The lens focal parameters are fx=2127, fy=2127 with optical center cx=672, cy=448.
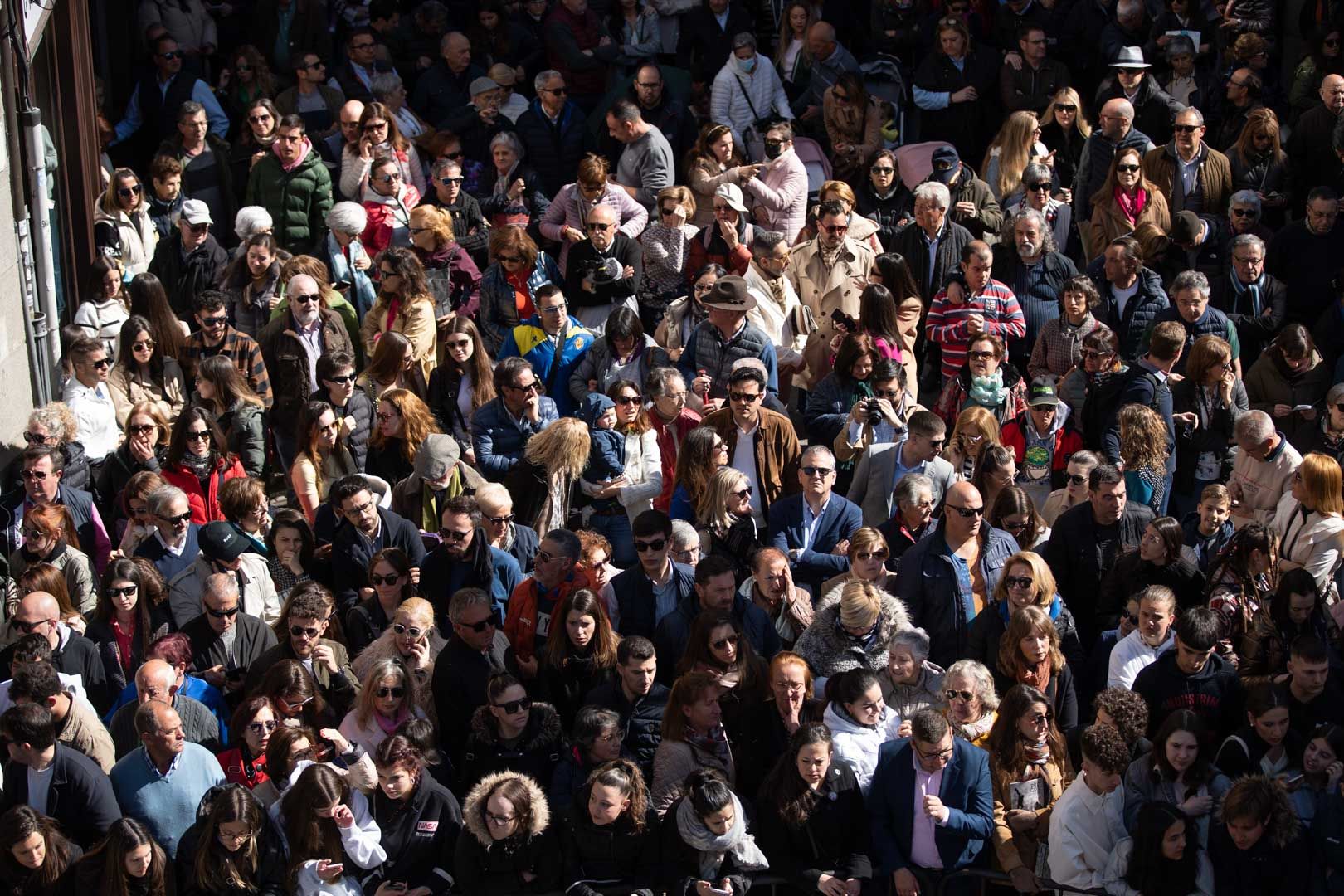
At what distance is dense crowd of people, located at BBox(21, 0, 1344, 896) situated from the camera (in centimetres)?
884

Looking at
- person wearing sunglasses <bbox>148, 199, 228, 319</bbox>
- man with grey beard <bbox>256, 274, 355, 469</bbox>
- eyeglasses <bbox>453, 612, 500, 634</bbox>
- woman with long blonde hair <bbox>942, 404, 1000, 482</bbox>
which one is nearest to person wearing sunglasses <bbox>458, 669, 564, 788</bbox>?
eyeglasses <bbox>453, 612, 500, 634</bbox>

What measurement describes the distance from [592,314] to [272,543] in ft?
10.1

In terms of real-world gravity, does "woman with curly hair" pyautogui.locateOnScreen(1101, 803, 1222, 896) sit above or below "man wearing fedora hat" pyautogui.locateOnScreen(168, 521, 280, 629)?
above

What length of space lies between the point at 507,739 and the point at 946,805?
191 centimetres

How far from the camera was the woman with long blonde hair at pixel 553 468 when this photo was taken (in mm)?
11125

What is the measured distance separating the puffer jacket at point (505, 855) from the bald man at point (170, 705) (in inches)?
54.1

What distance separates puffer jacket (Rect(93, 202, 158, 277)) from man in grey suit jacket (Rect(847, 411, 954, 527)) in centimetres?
516

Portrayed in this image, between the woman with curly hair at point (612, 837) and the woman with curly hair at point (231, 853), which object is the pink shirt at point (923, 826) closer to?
the woman with curly hair at point (612, 837)

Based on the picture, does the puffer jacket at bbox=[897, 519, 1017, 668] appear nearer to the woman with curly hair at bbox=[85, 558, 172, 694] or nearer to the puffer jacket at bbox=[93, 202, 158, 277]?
the woman with curly hair at bbox=[85, 558, 172, 694]

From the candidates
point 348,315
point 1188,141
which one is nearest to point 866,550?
point 348,315

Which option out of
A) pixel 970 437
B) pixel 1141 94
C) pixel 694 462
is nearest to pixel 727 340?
pixel 694 462

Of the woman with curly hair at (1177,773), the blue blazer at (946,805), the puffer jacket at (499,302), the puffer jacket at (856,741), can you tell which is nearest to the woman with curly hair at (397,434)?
the puffer jacket at (499,302)

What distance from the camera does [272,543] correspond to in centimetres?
1079

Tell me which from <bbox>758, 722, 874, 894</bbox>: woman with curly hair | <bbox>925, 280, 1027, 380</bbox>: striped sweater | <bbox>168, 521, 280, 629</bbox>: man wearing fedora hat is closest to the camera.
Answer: <bbox>758, 722, 874, 894</bbox>: woman with curly hair
